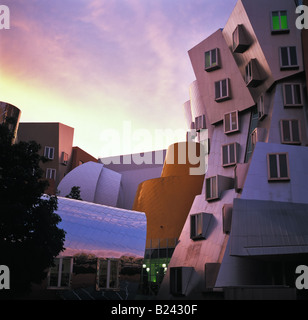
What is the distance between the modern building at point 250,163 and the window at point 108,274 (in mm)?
4208

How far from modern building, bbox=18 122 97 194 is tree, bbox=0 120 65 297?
1180 inches

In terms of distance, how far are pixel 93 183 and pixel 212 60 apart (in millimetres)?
24281

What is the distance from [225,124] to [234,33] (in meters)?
6.59

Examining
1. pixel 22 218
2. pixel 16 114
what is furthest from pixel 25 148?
pixel 16 114

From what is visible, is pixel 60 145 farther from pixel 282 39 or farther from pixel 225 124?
pixel 282 39

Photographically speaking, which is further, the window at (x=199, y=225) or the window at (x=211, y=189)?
the window at (x=211, y=189)

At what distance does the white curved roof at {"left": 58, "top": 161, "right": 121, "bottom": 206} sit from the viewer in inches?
1999

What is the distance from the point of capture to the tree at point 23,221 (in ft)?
58.0

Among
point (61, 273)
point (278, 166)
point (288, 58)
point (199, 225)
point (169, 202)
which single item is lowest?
point (61, 273)

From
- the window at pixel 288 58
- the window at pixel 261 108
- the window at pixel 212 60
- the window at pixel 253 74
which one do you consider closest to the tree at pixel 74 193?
the window at pixel 212 60

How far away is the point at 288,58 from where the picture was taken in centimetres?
2952

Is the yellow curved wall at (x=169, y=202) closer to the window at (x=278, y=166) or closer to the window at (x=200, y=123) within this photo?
the window at (x=200, y=123)

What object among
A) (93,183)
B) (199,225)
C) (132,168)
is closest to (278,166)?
(199,225)

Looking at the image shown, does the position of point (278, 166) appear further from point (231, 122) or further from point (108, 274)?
point (108, 274)
